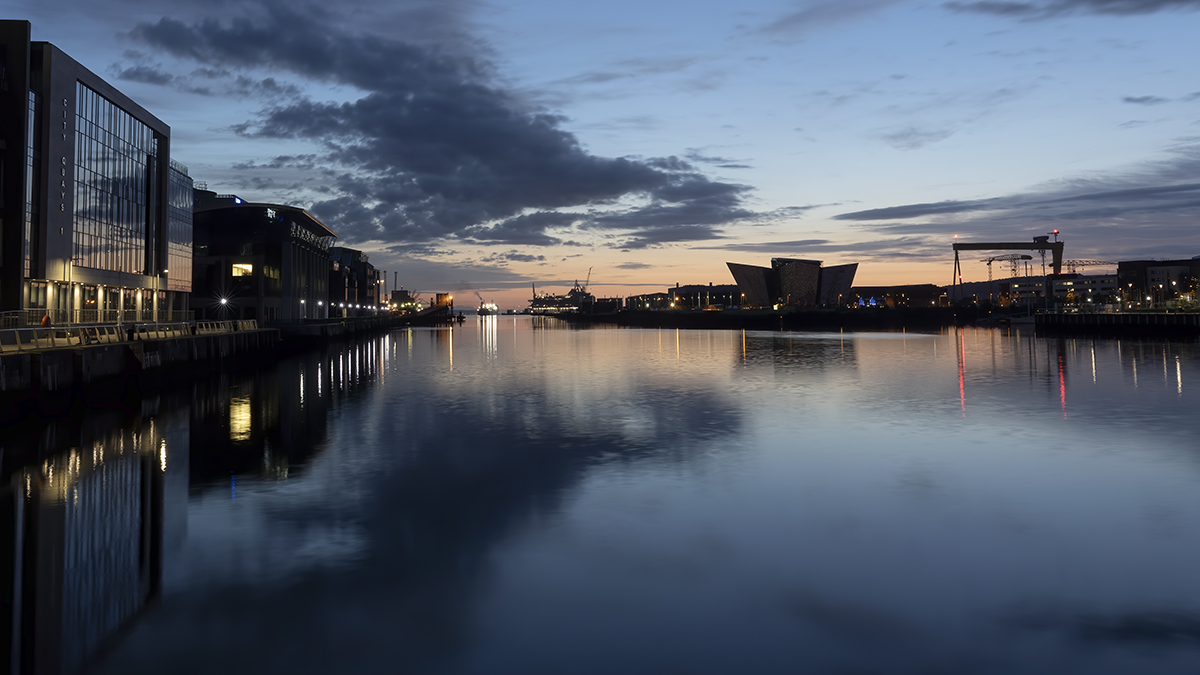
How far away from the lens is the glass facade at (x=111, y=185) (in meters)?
58.2

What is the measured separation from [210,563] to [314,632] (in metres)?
3.62

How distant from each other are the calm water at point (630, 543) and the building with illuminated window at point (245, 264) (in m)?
78.8

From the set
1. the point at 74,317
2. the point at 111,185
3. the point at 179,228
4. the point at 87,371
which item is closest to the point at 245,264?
the point at 179,228

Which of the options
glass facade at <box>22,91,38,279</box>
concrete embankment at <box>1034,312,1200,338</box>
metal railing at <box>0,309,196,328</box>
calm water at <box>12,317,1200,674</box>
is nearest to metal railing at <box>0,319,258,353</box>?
metal railing at <box>0,309,196,328</box>

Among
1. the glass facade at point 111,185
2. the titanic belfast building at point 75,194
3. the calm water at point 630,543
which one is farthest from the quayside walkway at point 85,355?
the glass facade at point 111,185

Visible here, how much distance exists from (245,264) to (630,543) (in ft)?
335

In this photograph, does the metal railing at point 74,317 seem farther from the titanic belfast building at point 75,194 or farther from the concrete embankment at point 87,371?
the concrete embankment at point 87,371

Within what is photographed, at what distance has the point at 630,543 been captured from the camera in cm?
1220

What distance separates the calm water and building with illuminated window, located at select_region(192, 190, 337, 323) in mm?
78815

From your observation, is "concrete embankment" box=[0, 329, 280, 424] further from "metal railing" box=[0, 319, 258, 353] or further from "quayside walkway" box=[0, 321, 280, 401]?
"metal railing" box=[0, 319, 258, 353]

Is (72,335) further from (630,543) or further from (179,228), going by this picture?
(179,228)

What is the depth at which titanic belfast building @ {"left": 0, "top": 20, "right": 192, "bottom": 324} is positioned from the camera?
50719 millimetres

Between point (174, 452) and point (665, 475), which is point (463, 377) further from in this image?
point (665, 475)

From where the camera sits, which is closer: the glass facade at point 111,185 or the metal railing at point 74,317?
the metal railing at point 74,317
